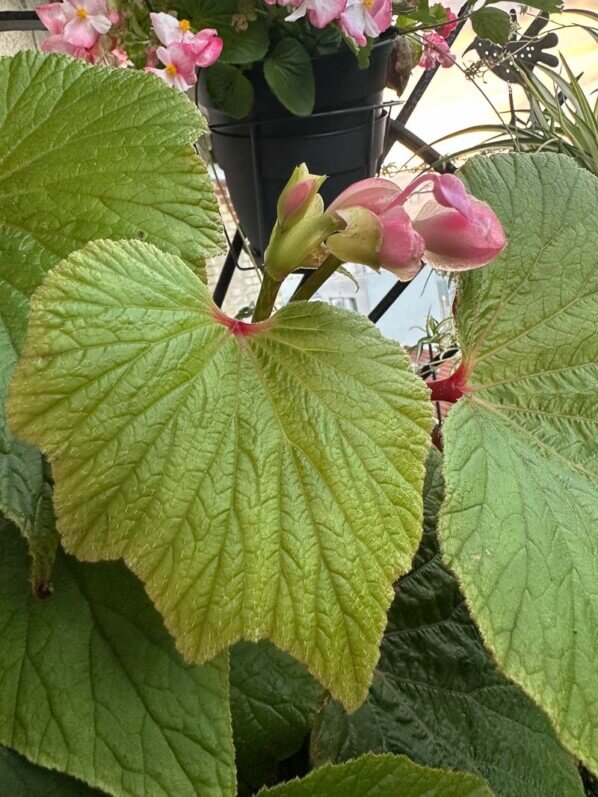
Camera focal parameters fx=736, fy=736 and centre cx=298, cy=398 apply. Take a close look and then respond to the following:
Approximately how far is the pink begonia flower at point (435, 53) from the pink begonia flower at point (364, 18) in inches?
10.4

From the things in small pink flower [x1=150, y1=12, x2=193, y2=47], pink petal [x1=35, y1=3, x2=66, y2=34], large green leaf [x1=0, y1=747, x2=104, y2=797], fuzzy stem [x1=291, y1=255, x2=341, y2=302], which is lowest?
large green leaf [x1=0, y1=747, x2=104, y2=797]

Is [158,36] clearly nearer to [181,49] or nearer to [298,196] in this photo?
[181,49]

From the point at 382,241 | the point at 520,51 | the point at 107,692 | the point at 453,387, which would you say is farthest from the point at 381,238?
the point at 520,51

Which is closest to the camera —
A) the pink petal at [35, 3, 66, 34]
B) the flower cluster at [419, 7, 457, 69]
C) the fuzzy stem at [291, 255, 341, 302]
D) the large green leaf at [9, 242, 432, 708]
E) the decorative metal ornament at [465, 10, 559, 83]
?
the large green leaf at [9, 242, 432, 708]

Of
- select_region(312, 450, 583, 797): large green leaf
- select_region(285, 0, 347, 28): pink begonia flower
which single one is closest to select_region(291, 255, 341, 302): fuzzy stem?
select_region(312, 450, 583, 797): large green leaf

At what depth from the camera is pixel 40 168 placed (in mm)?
364

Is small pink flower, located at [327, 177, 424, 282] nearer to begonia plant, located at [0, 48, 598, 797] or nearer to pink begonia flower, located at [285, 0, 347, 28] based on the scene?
begonia plant, located at [0, 48, 598, 797]

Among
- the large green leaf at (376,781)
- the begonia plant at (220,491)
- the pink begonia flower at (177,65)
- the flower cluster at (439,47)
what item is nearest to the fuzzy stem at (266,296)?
the begonia plant at (220,491)

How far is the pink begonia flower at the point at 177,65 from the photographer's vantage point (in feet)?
2.19

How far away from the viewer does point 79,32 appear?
2.22 feet

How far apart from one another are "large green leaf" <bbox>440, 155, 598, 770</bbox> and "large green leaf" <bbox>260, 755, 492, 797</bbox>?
0.22 feet

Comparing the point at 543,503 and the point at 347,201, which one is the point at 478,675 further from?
the point at 347,201

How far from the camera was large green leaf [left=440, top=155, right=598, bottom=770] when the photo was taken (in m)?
0.33

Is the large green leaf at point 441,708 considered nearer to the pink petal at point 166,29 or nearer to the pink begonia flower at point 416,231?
the pink begonia flower at point 416,231
